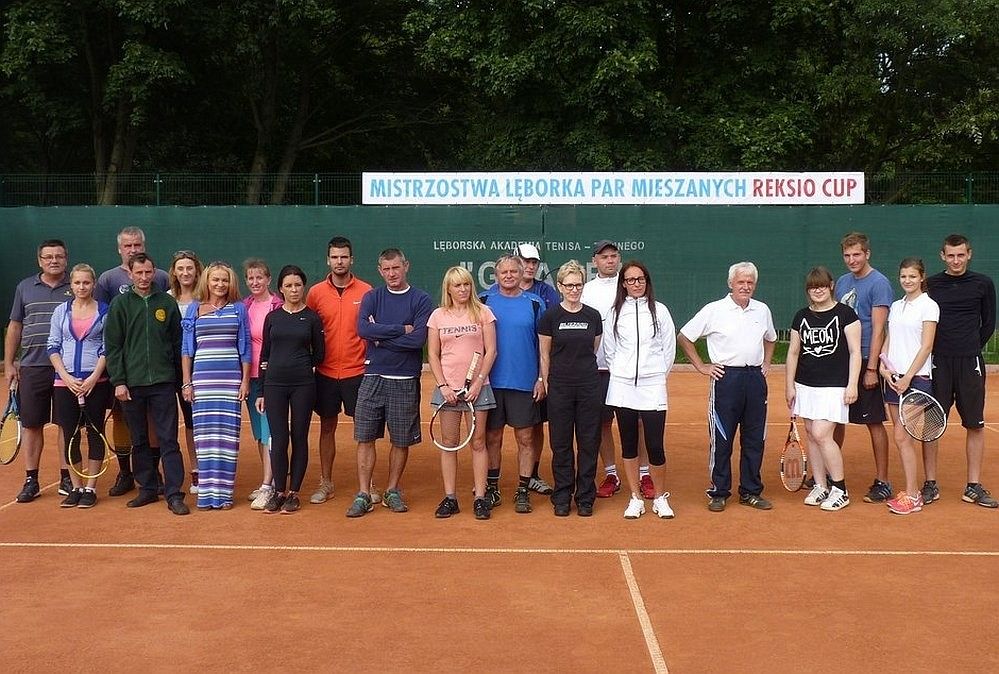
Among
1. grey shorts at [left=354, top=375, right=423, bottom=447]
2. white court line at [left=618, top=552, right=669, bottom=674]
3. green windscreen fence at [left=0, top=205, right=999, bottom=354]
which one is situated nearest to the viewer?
white court line at [left=618, top=552, right=669, bottom=674]

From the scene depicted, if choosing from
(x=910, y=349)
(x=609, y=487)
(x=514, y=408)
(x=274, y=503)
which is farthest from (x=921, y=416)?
(x=274, y=503)

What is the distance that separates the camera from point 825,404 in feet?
23.7

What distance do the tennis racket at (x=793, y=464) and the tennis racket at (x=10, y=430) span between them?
523cm

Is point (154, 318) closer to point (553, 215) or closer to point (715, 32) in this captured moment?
point (553, 215)

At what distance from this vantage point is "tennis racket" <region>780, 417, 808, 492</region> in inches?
295

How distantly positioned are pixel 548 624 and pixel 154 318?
3.67 m

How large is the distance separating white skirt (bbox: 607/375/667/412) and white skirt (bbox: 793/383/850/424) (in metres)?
1.00

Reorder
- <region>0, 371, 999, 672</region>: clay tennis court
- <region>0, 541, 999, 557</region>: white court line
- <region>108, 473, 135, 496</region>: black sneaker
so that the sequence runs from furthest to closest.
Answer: <region>108, 473, 135, 496</region>: black sneaker → <region>0, 541, 999, 557</region>: white court line → <region>0, 371, 999, 672</region>: clay tennis court

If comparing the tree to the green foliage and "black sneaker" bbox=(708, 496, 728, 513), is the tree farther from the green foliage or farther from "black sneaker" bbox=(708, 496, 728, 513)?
"black sneaker" bbox=(708, 496, 728, 513)

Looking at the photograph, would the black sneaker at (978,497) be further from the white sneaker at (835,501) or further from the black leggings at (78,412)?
the black leggings at (78,412)

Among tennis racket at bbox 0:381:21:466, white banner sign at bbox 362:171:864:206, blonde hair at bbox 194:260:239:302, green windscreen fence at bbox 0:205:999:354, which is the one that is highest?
white banner sign at bbox 362:171:864:206

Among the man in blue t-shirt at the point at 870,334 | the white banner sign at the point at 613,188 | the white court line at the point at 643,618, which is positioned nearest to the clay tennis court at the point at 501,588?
the white court line at the point at 643,618

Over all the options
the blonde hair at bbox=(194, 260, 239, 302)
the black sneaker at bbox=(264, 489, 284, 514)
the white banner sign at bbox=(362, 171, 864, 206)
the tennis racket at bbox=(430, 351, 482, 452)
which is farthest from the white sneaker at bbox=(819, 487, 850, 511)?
the white banner sign at bbox=(362, 171, 864, 206)

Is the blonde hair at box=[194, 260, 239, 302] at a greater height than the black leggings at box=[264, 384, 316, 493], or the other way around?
the blonde hair at box=[194, 260, 239, 302]
